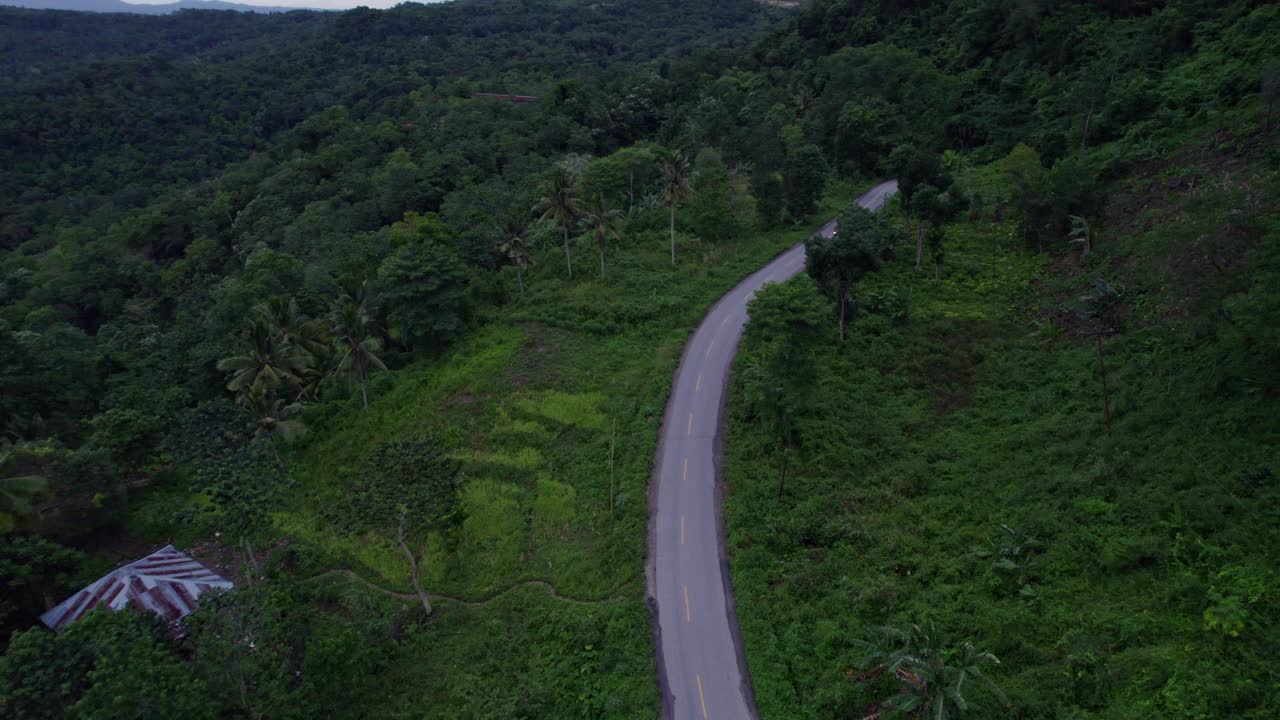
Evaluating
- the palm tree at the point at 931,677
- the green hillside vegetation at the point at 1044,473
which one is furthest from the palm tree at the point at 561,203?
the palm tree at the point at 931,677

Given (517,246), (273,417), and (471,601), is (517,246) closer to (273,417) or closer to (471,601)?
(273,417)

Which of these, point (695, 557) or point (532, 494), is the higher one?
point (695, 557)

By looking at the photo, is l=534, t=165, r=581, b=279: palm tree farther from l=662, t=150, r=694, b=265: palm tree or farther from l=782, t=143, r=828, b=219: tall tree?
l=782, t=143, r=828, b=219: tall tree

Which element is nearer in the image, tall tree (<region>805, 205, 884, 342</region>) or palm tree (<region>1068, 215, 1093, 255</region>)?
tall tree (<region>805, 205, 884, 342</region>)

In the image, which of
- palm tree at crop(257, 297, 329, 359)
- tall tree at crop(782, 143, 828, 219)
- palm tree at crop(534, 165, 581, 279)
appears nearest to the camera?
palm tree at crop(257, 297, 329, 359)

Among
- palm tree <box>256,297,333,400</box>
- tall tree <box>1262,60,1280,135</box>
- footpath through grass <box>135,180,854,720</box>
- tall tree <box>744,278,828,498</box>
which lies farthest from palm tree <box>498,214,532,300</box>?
tall tree <box>1262,60,1280,135</box>

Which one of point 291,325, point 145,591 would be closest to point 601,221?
point 291,325

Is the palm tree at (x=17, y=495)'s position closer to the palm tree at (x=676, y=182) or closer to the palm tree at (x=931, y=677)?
the palm tree at (x=931, y=677)
